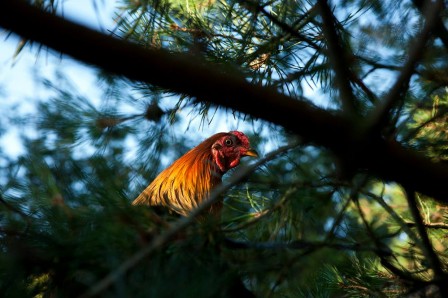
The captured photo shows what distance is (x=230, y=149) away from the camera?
3127 millimetres

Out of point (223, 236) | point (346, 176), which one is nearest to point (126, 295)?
point (223, 236)

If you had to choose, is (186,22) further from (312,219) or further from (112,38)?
(112,38)

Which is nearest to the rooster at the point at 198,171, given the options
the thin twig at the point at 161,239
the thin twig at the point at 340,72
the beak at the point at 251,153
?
the beak at the point at 251,153

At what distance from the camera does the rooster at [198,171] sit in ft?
9.26

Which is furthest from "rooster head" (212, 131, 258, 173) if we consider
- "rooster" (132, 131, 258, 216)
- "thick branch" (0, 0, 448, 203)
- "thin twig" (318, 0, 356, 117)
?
"thick branch" (0, 0, 448, 203)

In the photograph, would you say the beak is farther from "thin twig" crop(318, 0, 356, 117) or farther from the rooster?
"thin twig" crop(318, 0, 356, 117)

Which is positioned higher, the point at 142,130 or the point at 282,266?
the point at 142,130

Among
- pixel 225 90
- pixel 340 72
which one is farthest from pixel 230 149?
pixel 225 90

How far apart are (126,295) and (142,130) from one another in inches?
55.9

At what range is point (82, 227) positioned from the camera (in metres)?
1.49

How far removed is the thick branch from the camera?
102 centimetres

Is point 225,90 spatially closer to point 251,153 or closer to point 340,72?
point 340,72

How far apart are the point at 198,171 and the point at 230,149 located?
0.24 metres

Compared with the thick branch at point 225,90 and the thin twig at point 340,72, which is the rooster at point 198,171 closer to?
the thin twig at point 340,72
